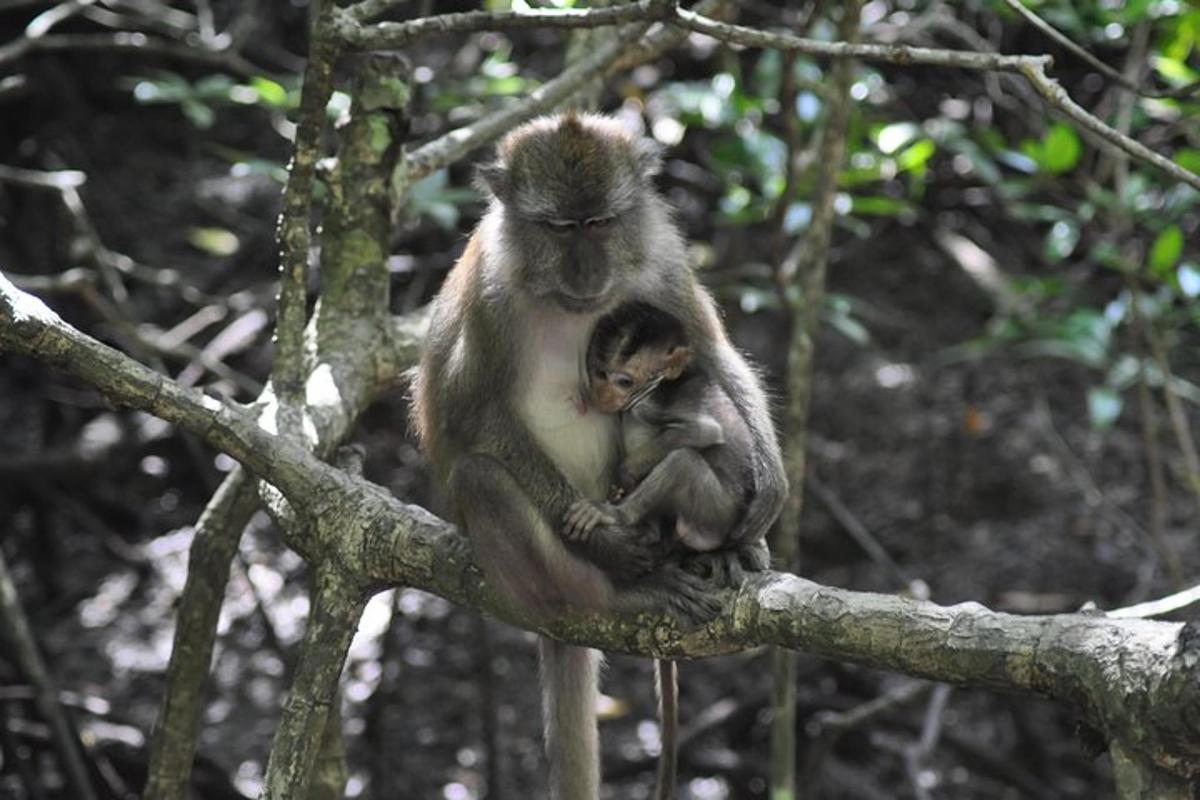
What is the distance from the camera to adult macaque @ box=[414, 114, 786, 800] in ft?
11.6

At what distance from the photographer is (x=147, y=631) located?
20.9ft

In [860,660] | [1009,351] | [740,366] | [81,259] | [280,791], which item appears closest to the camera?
[860,660]

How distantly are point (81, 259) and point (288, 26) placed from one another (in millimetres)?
2004

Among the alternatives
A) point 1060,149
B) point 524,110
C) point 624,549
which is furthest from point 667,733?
point 1060,149

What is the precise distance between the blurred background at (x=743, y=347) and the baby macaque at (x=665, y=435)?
153 cm

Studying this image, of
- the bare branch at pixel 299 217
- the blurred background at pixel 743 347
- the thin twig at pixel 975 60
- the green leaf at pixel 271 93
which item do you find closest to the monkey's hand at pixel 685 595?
the bare branch at pixel 299 217

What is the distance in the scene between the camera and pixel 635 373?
140 inches

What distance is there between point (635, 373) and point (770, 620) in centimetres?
88

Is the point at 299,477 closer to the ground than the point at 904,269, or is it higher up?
higher up

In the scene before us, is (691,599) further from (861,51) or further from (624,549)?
(861,51)

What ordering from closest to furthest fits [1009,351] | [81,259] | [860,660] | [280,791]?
1. [860,660]
2. [280,791]
3. [81,259]
4. [1009,351]

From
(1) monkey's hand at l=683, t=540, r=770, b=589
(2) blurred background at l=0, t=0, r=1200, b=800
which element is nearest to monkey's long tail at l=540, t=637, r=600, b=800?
(1) monkey's hand at l=683, t=540, r=770, b=589

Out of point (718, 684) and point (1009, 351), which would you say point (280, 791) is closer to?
point (718, 684)

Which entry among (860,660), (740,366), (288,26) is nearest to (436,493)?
(740,366)
